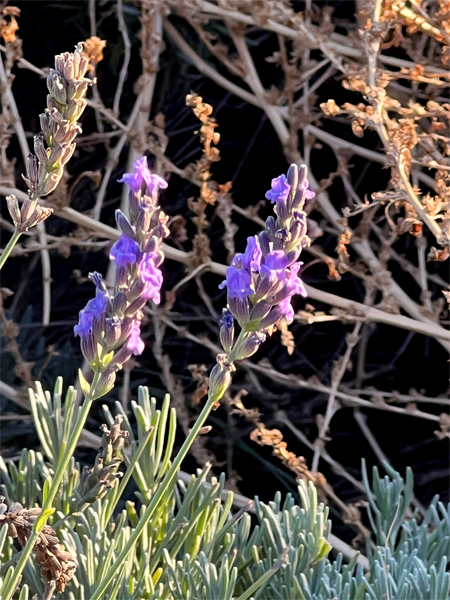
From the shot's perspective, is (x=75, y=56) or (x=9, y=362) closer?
(x=75, y=56)

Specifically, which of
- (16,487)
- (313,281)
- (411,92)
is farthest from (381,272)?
(16,487)

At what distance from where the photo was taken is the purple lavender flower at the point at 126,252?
73 centimetres

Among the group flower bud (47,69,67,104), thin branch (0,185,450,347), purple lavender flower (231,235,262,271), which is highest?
flower bud (47,69,67,104)

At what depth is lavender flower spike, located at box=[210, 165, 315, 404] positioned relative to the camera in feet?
2.45

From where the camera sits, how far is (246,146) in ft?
7.09

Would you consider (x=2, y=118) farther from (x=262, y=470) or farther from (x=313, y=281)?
(x=262, y=470)

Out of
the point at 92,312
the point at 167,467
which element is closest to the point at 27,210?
the point at 92,312

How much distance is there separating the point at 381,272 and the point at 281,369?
0.50m

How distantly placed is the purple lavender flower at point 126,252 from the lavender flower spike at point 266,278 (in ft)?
0.30

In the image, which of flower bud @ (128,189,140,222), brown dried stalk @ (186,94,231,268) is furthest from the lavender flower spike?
brown dried stalk @ (186,94,231,268)

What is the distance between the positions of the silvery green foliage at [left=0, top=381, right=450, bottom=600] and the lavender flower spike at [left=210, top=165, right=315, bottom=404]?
0.30 m

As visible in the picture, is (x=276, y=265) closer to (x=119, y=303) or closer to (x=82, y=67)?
(x=119, y=303)

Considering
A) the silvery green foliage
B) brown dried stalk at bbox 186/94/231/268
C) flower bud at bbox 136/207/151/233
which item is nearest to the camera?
flower bud at bbox 136/207/151/233

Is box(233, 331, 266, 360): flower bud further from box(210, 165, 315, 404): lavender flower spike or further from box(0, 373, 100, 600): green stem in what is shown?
box(0, 373, 100, 600): green stem
